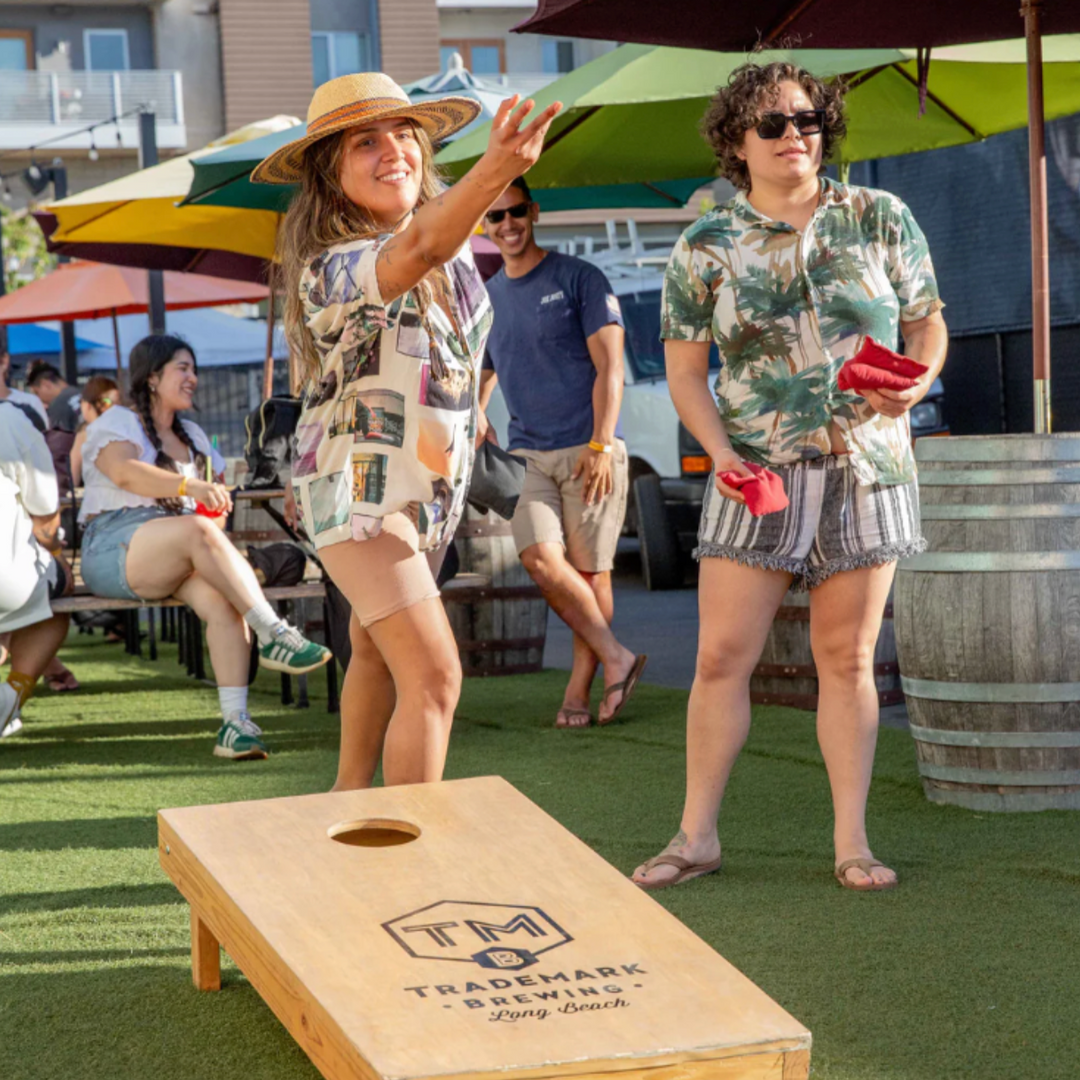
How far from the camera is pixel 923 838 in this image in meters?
4.39

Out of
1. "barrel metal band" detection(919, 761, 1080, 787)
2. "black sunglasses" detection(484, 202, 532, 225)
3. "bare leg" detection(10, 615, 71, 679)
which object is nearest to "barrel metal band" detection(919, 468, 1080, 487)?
"barrel metal band" detection(919, 761, 1080, 787)

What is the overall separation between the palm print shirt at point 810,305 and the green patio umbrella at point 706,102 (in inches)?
111

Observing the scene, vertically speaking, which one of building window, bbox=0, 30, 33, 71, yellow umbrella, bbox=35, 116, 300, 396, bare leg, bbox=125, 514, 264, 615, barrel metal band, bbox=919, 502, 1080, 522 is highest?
building window, bbox=0, 30, 33, 71

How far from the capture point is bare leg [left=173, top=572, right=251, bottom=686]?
6.38 m

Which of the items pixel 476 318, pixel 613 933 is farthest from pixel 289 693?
pixel 613 933

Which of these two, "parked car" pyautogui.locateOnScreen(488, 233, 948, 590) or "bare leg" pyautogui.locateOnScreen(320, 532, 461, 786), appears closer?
"bare leg" pyautogui.locateOnScreen(320, 532, 461, 786)

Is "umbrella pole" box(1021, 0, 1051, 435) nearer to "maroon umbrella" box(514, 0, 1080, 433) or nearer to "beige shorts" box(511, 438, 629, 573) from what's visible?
"maroon umbrella" box(514, 0, 1080, 433)

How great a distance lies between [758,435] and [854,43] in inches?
97.0

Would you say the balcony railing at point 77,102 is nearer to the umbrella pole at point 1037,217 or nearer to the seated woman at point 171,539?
the seated woman at point 171,539

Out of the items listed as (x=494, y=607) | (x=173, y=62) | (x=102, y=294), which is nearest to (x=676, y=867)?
(x=494, y=607)

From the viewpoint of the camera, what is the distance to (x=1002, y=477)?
4.44 metres

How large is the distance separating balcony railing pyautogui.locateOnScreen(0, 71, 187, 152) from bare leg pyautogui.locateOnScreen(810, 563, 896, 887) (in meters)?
33.5

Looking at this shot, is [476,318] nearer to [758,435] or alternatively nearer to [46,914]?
[758,435]

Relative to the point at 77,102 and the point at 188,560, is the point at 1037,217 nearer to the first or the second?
the point at 188,560
